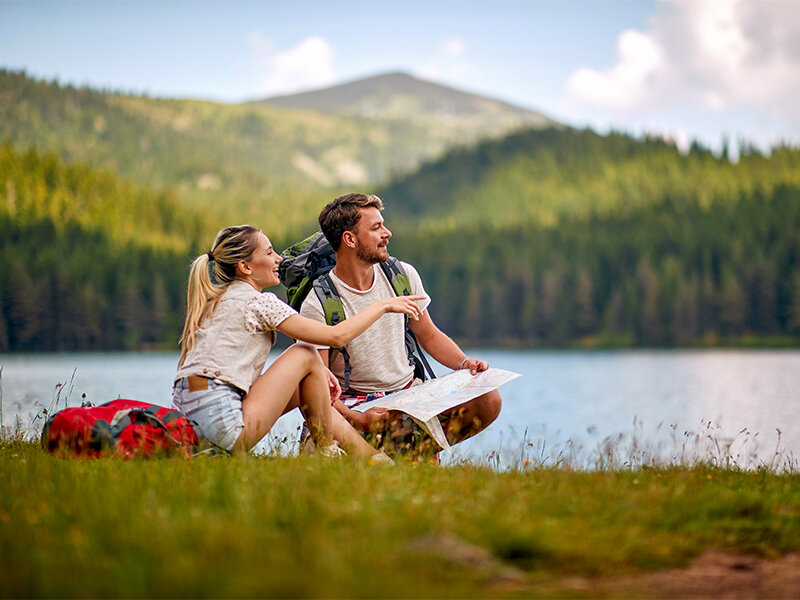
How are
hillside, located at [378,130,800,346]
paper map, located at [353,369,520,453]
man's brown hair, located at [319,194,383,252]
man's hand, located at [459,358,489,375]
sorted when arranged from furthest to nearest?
hillside, located at [378,130,800,346], man's hand, located at [459,358,489,375], man's brown hair, located at [319,194,383,252], paper map, located at [353,369,520,453]

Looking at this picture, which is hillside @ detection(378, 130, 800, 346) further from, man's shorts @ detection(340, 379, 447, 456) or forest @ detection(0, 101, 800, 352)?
man's shorts @ detection(340, 379, 447, 456)

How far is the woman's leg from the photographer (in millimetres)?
6945

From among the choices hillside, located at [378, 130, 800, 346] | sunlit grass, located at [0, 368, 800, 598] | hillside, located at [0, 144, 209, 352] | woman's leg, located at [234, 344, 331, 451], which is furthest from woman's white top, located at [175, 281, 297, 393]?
hillside, located at [378, 130, 800, 346]

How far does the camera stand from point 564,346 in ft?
401

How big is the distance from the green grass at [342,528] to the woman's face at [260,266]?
1630 millimetres

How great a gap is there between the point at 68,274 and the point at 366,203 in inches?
4228

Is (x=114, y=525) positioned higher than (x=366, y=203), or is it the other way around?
(x=366, y=203)

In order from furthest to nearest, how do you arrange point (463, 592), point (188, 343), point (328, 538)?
1. point (188, 343)
2. point (328, 538)
3. point (463, 592)

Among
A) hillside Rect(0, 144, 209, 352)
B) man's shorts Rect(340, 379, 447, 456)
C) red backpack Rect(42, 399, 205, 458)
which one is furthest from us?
hillside Rect(0, 144, 209, 352)

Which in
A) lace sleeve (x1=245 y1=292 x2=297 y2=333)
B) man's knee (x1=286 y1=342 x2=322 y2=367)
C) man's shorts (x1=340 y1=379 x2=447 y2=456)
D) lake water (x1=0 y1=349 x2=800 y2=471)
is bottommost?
lake water (x1=0 y1=349 x2=800 y2=471)

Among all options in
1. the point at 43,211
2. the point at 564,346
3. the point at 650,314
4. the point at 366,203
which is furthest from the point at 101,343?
the point at 366,203

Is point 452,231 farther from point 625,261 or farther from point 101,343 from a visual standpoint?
point 101,343

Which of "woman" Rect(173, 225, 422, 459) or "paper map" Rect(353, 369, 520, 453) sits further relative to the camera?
"paper map" Rect(353, 369, 520, 453)

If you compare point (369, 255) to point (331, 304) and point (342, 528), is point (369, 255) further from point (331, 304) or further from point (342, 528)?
point (342, 528)
